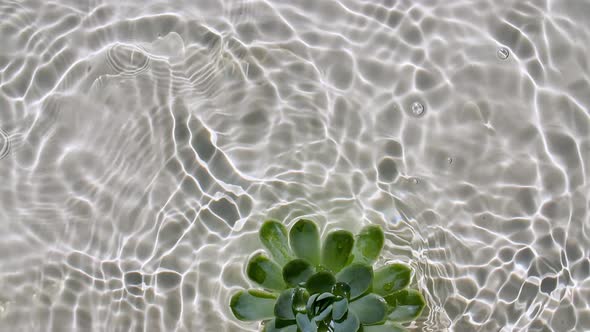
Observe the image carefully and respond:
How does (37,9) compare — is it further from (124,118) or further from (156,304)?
(156,304)

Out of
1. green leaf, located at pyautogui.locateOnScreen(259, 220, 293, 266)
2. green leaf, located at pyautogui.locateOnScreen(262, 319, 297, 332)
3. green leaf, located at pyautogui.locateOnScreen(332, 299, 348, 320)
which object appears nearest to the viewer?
green leaf, located at pyautogui.locateOnScreen(332, 299, 348, 320)

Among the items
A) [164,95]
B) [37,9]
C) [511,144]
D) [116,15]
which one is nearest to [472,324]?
[511,144]

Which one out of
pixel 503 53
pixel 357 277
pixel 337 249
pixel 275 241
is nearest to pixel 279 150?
pixel 275 241

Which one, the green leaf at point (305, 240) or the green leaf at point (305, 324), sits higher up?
the green leaf at point (305, 240)

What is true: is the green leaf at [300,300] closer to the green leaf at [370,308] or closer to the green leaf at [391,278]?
the green leaf at [370,308]

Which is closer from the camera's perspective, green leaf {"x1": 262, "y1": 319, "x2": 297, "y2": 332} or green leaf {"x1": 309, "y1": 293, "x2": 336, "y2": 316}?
green leaf {"x1": 309, "y1": 293, "x2": 336, "y2": 316}

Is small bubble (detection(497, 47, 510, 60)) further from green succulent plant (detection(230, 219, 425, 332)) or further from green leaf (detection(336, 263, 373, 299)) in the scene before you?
green leaf (detection(336, 263, 373, 299))

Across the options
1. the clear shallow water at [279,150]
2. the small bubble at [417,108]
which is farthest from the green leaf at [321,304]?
the small bubble at [417,108]

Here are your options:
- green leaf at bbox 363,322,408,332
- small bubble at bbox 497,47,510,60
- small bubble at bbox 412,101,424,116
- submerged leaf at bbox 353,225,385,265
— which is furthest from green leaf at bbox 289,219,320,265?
small bubble at bbox 497,47,510,60
